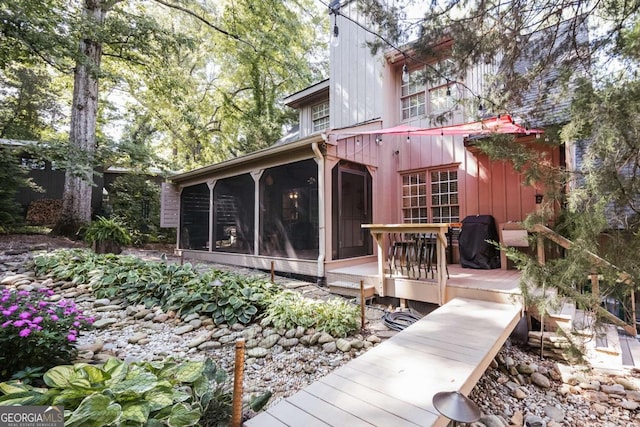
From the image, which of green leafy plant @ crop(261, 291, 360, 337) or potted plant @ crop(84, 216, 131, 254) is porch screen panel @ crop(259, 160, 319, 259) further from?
potted plant @ crop(84, 216, 131, 254)

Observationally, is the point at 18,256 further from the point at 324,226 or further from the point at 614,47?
the point at 614,47

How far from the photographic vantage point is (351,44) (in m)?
7.87

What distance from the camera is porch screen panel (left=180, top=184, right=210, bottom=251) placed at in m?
8.56

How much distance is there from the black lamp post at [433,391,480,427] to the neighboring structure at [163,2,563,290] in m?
4.11

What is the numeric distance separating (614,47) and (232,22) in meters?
13.0

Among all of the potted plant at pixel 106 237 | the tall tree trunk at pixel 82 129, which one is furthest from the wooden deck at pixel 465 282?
the tall tree trunk at pixel 82 129

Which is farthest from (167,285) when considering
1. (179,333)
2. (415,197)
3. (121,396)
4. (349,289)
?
(415,197)

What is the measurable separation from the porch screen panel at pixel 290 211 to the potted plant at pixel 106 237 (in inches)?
143

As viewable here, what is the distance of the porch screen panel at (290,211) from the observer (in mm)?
5820

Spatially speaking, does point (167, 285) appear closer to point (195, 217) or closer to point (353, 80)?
point (195, 217)

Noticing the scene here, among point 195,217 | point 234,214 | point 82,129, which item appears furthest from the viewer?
point 195,217

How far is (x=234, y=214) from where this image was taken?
25.3 ft

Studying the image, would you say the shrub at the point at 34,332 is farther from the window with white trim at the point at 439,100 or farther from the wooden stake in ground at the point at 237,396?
the window with white trim at the point at 439,100

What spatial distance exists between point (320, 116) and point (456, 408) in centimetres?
874
